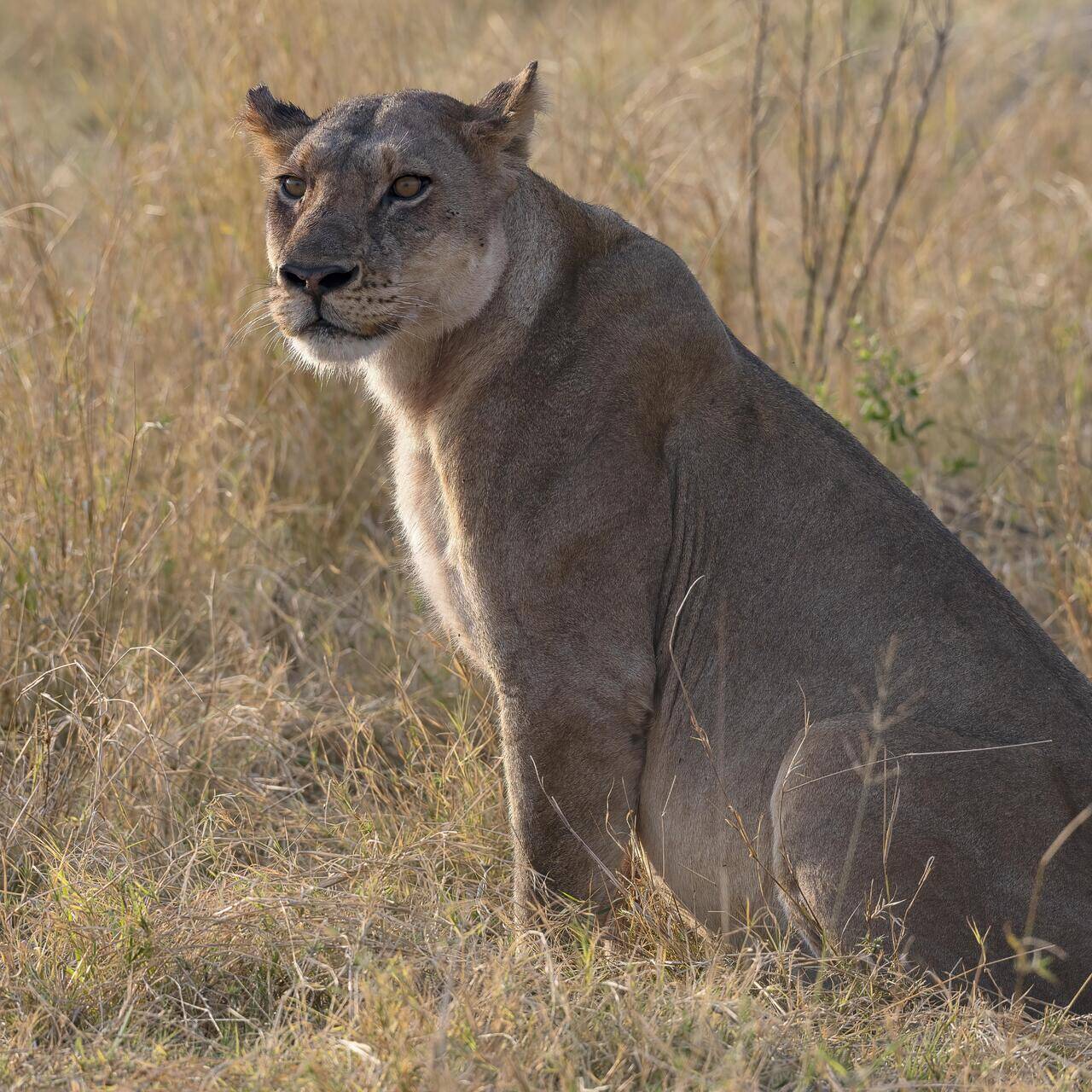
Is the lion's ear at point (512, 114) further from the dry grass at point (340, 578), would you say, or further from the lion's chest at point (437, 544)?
the dry grass at point (340, 578)

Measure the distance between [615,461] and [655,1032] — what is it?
1391mm

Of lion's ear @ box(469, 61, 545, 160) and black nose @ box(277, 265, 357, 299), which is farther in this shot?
lion's ear @ box(469, 61, 545, 160)

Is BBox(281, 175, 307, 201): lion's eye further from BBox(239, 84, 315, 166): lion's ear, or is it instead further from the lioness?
BBox(239, 84, 315, 166): lion's ear

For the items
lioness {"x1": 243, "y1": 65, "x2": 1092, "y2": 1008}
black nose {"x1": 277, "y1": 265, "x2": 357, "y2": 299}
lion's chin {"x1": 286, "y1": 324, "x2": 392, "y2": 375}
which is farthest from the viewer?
lion's chin {"x1": 286, "y1": 324, "x2": 392, "y2": 375}

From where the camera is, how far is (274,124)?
4.09m

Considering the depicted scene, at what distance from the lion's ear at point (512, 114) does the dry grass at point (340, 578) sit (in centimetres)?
161

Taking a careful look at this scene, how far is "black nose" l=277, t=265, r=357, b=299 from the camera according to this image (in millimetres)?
3602

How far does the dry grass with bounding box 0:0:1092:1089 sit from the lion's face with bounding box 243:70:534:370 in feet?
3.95

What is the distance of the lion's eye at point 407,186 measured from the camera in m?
3.73

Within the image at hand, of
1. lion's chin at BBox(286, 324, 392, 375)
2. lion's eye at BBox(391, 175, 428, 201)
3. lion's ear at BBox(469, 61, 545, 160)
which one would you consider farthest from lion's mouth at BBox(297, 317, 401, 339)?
lion's ear at BBox(469, 61, 545, 160)

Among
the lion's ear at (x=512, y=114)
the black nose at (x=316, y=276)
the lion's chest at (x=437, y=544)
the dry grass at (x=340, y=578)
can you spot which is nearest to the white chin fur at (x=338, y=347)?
the black nose at (x=316, y=276)

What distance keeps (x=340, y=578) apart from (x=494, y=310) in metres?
2.29

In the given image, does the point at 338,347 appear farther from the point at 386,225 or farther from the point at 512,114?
the point at 512,114

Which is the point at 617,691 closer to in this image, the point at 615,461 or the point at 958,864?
the point at 615,461
